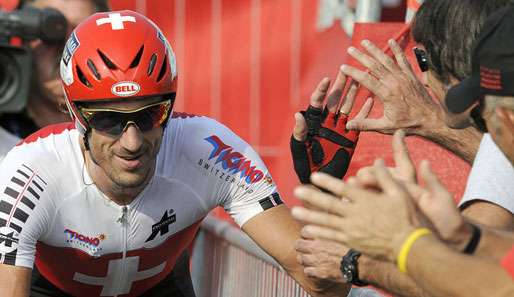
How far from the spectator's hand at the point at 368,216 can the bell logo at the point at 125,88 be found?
1.82 metres

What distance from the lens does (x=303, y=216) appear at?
10.5ft

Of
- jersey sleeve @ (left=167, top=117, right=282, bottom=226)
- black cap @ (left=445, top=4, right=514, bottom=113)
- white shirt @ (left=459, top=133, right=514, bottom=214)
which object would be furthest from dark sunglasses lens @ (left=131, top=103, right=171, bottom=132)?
black cap @ (left=445, top=4, right=514, bottom=113)

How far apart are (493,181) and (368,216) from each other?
140 cm

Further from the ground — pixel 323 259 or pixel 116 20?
pixel 116 20

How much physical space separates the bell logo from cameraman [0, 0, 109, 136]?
2587mm

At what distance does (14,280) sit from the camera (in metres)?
4.74

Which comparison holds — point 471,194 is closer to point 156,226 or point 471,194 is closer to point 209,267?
point 156,226

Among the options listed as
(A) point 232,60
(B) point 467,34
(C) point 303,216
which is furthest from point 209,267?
(C) point 303,216

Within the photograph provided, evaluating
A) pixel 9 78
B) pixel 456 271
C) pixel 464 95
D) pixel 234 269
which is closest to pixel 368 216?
pixel 456 271

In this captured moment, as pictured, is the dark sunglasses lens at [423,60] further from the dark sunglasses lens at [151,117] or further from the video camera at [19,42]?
the video camera at [19,42]

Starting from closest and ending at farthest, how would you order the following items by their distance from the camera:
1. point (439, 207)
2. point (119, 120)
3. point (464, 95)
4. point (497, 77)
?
point (439, 207), point (497, 77), point (464, 95), point (119, 120)

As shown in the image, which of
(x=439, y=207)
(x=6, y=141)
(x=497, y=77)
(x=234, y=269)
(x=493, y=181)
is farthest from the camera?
(x=6, y=141)

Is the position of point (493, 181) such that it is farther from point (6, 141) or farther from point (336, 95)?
point (6, 141)

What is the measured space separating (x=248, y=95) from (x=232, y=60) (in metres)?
0.30
